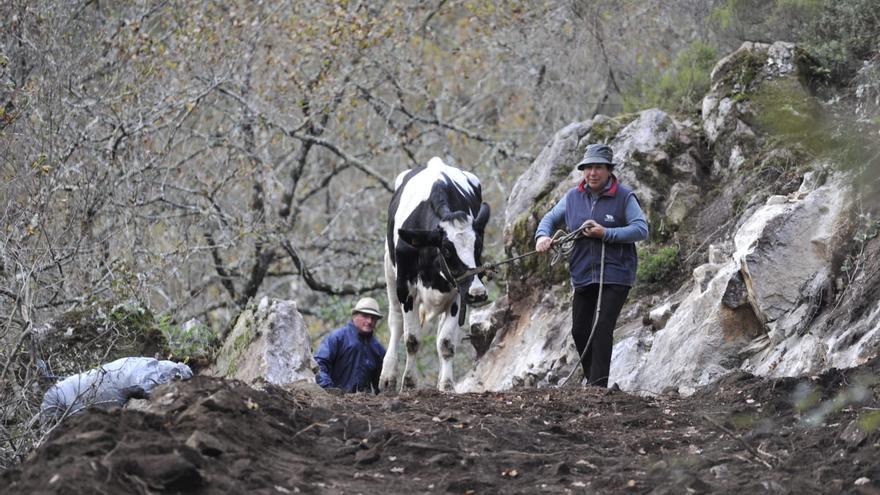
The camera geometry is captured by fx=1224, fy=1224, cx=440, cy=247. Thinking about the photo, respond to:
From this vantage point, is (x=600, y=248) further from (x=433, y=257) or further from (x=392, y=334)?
(x=392, y=334)

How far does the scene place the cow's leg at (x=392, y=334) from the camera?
12.4 metres

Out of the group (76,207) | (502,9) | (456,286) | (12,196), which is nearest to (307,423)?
(456,286)

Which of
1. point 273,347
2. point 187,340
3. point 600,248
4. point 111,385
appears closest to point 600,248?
point 600,248

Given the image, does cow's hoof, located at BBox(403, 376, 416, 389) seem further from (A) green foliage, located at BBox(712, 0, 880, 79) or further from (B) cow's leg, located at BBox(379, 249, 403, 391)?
(A) green foliage, located at BBox(712, 0, 880, 79)

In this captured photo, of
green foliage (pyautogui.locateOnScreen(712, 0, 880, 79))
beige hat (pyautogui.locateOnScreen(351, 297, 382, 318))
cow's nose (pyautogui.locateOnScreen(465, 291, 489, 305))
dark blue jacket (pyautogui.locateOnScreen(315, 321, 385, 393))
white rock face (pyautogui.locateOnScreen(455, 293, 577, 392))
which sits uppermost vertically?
green foliage (pyautogui.locateOnScreen(712, 0, 880, 79))

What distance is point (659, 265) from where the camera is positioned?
520 inches

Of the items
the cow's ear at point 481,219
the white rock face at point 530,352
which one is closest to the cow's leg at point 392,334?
the white rock face at point 530,352

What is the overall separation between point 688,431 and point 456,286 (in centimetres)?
389

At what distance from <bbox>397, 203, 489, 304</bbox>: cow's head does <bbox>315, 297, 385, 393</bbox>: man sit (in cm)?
90

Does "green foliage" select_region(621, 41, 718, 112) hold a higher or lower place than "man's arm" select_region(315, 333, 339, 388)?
higher

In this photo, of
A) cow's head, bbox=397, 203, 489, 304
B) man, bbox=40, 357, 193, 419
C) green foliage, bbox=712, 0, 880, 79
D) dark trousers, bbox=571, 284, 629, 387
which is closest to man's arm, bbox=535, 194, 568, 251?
dark trousers, bbox=571, 284, 629, 387

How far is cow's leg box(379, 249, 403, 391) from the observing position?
1241 cm

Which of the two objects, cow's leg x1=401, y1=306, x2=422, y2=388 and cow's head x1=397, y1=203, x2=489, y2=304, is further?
cow's leg x1=401, y1=306, x2=422, y2=388

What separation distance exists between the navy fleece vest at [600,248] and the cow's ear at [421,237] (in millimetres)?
1705
